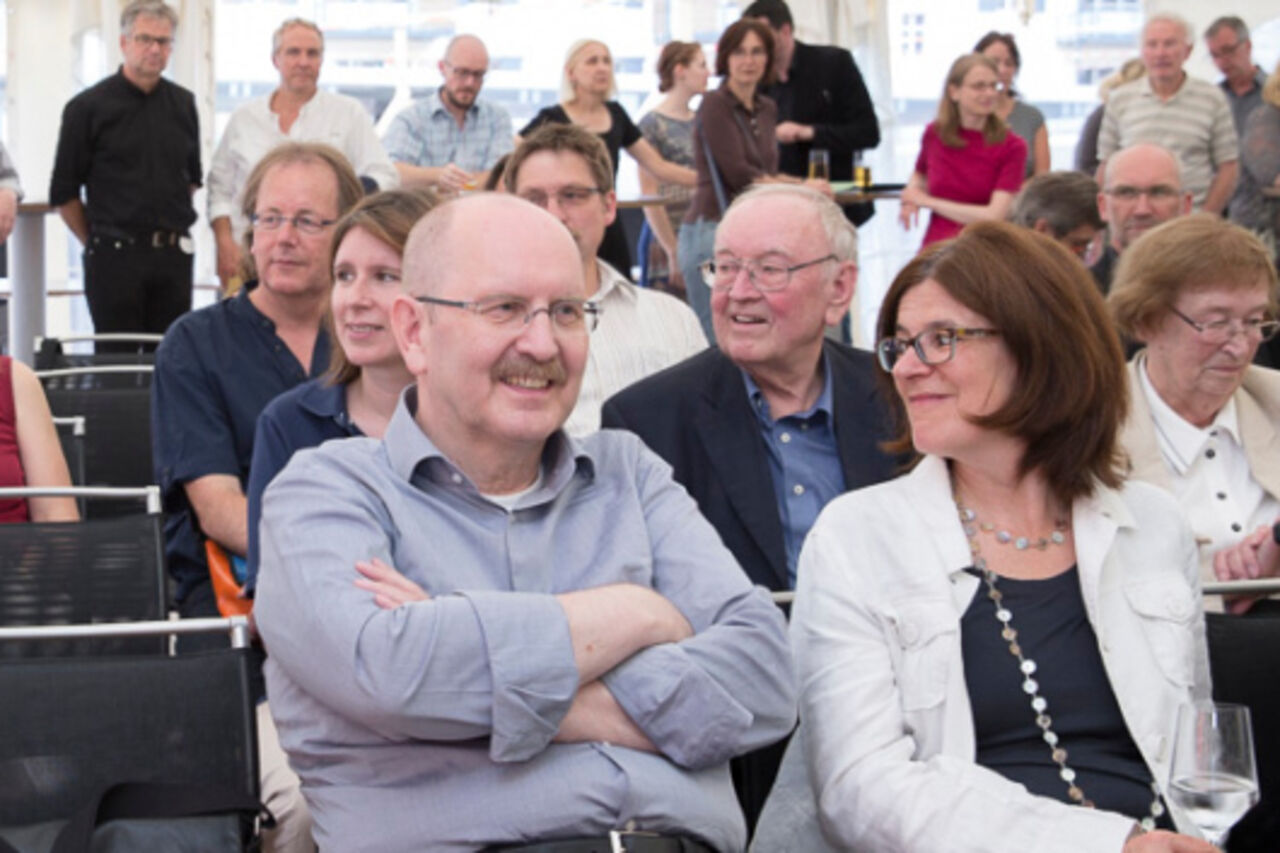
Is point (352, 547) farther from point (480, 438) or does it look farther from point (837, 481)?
point (837, 481)

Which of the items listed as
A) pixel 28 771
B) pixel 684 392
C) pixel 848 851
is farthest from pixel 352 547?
pixel 684 392

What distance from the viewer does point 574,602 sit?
Result: 211 centimetres

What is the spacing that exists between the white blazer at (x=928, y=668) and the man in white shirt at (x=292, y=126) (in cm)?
502

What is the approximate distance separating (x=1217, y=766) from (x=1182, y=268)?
5.11 ft

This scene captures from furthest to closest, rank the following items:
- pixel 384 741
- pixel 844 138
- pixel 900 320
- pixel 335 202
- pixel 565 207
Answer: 1. pixel 844 138
2. pixel 565 207
3. pixel 335 202
4. pixel 900 320
5. pixel 384 741

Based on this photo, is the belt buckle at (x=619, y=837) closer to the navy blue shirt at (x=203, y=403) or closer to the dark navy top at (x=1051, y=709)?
the dark navy top at (x=1051, y=709)

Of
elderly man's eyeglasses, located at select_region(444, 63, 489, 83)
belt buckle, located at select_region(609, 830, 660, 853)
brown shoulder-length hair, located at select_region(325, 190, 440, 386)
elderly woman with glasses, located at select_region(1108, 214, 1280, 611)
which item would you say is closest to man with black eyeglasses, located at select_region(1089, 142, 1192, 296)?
elderly woman with glasses, located at select_region(1108, 214, 1280, 611)

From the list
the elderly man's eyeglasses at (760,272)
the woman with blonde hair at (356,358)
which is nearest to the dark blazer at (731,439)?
the elderly man's eyeglasses at (760,272)

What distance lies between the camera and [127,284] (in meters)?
7.22

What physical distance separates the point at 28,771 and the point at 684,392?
137cm

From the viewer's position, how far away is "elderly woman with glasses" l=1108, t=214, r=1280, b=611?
321 cm

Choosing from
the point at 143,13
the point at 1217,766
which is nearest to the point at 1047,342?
the point at 1217,766

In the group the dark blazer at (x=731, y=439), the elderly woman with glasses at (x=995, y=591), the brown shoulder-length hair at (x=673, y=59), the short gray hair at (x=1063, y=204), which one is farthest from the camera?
the brown shoulder-length hair at (x=673, y=59)

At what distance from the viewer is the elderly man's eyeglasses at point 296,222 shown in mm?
3764
